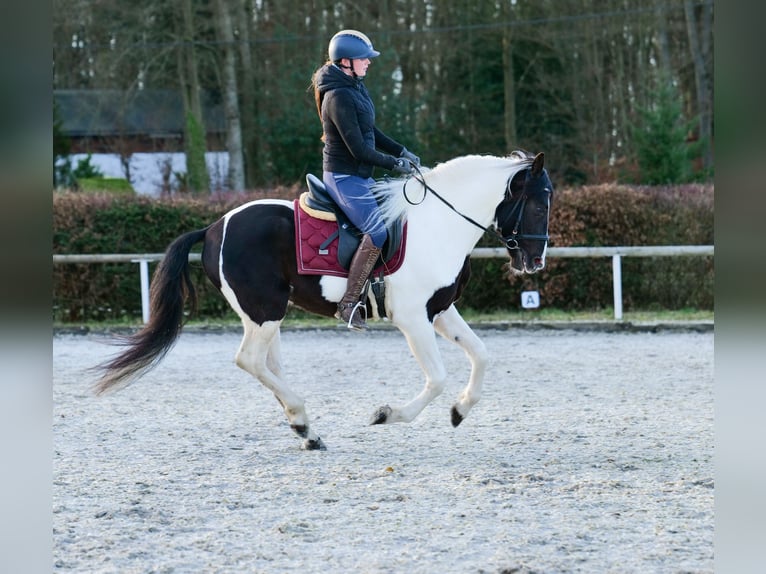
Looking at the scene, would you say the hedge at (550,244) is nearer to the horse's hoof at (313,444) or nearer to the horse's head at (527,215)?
the horse's head at (527,215)

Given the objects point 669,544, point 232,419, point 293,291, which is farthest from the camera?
point 232,419

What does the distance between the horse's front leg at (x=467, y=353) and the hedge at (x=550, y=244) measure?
8.66 metres

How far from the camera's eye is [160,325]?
6137 millimetres

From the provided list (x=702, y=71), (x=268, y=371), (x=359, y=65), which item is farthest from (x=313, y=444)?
(x=702, y=71)

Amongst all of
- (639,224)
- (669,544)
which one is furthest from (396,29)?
(669,544)

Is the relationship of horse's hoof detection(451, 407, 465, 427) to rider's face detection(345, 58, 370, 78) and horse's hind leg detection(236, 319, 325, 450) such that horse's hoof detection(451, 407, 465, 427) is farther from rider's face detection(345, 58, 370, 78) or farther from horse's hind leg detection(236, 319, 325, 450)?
rider's face detection(345, 58, 370, 78)

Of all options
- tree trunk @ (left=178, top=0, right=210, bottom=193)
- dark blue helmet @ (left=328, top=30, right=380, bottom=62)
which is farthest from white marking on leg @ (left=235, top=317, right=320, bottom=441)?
tree trunk @ (left=178, top=0, right=210, bottom=193)

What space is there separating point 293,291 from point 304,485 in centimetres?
154

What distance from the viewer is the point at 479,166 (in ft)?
20.5

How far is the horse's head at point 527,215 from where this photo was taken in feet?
20.1

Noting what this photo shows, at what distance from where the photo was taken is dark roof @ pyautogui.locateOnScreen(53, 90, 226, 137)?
26703mm

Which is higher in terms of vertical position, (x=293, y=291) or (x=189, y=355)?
(x=293, y=291)

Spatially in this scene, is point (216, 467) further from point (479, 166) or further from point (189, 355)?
point (189, 355)

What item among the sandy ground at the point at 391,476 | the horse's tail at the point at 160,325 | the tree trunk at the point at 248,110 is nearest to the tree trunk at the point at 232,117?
the tree trunk at the point at 248,110
